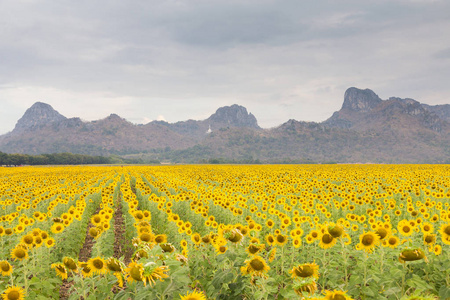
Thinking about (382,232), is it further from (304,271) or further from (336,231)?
(304,271)

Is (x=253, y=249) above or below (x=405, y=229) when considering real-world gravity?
above

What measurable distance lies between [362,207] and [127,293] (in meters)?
10.9

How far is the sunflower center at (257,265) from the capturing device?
304 centimetres

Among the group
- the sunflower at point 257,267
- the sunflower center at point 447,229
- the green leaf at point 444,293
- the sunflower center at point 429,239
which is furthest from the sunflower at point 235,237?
the sunflower center at point 447,229

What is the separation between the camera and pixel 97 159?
11269 centimetres

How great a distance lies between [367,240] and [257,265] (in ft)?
5.79

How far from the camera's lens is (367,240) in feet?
12.8

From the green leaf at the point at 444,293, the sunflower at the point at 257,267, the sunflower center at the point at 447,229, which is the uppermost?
the sunflower center at the point at 447,229

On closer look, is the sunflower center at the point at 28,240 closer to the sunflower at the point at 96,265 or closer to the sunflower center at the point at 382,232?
the sunflower at the point at 96,265

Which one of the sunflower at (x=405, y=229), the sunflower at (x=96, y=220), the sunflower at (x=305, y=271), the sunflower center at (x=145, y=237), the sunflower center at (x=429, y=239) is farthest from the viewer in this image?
the sunflower at (x=96, y=220)

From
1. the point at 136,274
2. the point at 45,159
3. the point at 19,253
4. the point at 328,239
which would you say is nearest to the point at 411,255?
the point at 328,239

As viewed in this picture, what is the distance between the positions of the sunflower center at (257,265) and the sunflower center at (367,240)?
66.7 inches

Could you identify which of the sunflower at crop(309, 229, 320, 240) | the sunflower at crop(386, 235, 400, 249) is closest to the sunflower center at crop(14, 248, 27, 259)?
the sunflower at crop(309, 229, 320, 240)

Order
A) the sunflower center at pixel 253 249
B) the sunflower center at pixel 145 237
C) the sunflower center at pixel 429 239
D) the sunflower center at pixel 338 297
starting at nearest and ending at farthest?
the sunflower center at pixel 338 297
the sunflower center at pixel 253 249
the sunflower center at pixel 145 237
the sunflower center at pixel 429 239
